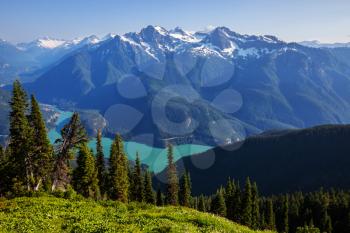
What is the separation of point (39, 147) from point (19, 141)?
370 centimetres

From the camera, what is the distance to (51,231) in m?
22.6

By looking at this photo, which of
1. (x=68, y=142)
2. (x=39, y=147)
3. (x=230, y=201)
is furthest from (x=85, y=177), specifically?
(x=230, y=201)

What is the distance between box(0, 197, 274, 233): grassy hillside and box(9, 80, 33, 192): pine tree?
1125 inches

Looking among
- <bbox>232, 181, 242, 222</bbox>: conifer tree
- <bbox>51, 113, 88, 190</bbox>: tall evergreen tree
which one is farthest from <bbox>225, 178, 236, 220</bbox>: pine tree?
<bbox>51, 113, 88, 190</bbox>: tall evergreen tree

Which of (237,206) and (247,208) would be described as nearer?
(247,208)

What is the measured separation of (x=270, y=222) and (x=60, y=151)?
8725cm

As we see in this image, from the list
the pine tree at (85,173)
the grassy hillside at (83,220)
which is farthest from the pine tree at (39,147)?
the grassy hillside at (83,220)

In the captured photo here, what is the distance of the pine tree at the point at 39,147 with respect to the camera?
212 feet

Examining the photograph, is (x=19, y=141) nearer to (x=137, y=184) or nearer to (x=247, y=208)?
(x=137, y=184)

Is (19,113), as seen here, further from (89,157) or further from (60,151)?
(89,157)

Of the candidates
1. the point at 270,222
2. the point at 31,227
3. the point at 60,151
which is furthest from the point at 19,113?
the point at 270,222

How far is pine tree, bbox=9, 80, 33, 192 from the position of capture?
6072 cm

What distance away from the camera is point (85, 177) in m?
78.8

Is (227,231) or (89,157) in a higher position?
(89,157)
